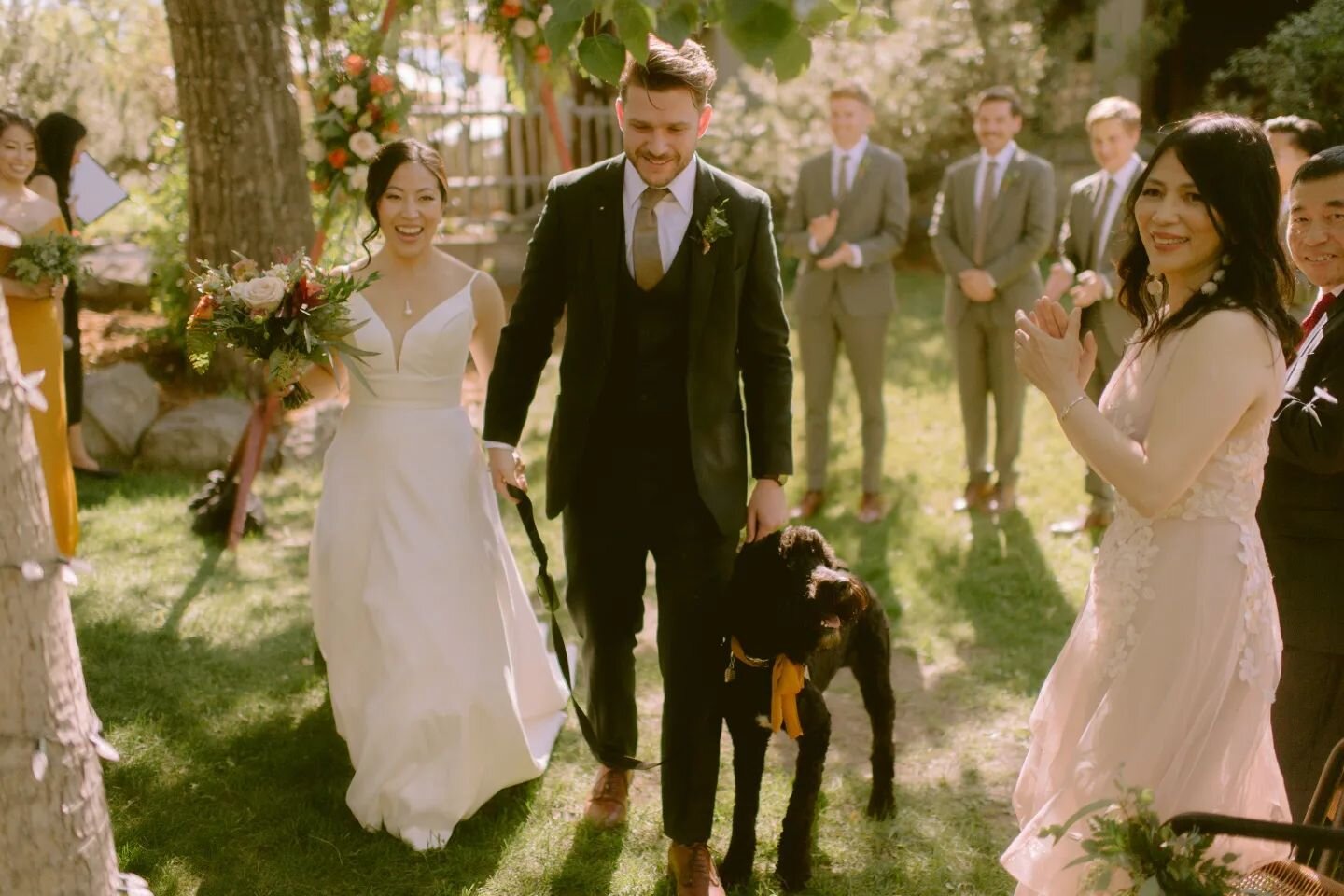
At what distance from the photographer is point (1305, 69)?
10.4 metres

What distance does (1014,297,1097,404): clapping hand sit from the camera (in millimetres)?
2598

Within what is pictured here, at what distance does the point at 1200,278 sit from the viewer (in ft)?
8.63

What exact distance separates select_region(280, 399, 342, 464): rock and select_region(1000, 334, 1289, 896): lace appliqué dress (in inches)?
Result: 250

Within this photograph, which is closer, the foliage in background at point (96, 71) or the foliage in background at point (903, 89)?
the foliage in background at point (96, 71)

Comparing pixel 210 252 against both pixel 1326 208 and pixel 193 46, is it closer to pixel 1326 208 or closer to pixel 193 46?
pixel 193 46

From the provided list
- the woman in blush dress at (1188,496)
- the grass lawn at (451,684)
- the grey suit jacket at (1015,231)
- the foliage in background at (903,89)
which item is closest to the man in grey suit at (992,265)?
the grey suit jacket at (1015,231)

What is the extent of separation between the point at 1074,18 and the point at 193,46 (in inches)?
502

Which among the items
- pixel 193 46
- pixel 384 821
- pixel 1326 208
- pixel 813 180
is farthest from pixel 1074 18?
pixel 384 821

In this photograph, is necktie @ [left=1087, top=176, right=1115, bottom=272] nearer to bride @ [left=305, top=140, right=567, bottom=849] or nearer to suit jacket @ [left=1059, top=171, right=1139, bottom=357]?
suit jacket @ [left=1059, top=171, right=1139, bottom=357]

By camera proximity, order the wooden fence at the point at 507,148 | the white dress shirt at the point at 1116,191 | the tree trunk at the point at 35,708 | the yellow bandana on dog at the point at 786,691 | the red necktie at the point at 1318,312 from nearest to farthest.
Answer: the tree trunk at the point at 35,708, the red necktie at the point at 1318,312, the yellow bandana on dog at the point at 786,691, the white dress shirt at the point at 1116,191, the wooden fence at the point at 507,148

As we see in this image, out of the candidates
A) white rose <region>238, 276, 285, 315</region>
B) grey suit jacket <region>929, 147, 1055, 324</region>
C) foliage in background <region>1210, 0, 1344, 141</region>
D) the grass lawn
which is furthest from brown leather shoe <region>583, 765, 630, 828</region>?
foliage in background <region>1210, 0, 1344, 141</region>

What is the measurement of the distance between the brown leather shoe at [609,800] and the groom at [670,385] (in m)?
0.42

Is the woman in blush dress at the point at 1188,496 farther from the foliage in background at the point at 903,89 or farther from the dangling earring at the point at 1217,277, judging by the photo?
the foliage in background at the point at 903,89

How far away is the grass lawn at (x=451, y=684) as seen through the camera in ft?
12.4
